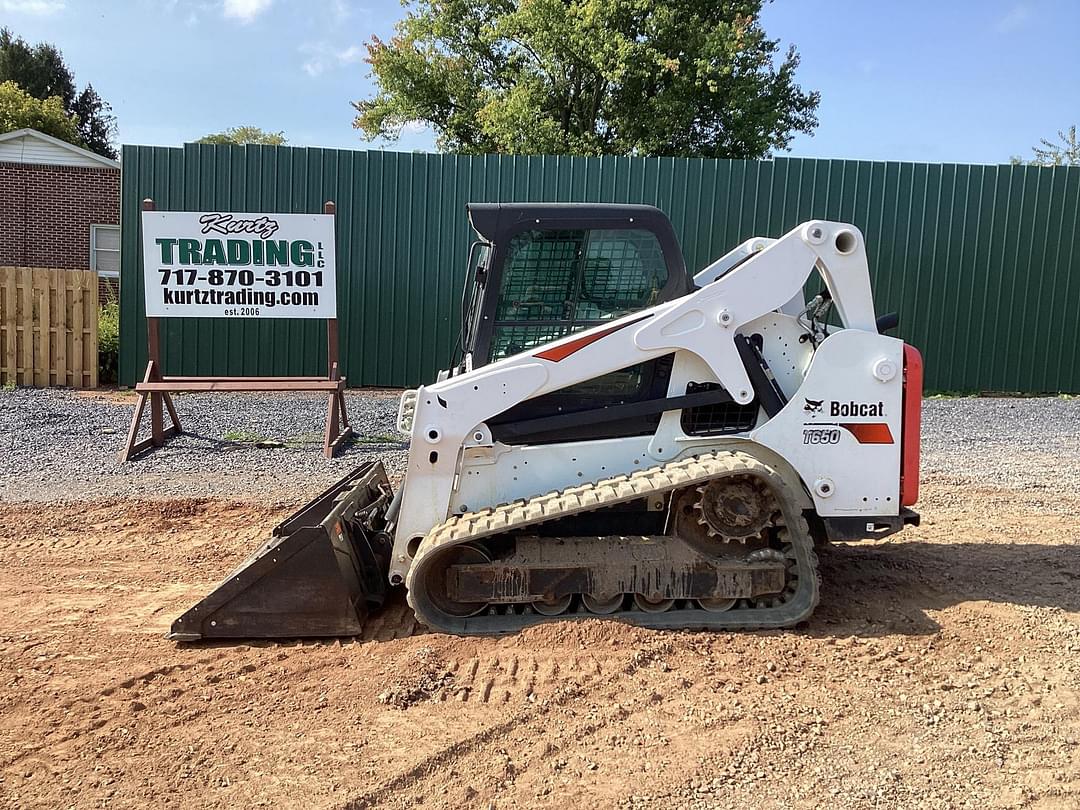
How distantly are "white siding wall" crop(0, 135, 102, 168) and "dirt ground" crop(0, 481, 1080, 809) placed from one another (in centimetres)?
2206

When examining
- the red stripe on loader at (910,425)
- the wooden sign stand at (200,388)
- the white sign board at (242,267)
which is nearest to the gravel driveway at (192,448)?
the wooden sign stand at (200,388)

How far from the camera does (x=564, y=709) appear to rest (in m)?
3.70

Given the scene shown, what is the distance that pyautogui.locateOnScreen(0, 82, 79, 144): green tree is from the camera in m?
32.0

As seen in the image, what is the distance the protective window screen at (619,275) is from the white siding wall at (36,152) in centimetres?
2321

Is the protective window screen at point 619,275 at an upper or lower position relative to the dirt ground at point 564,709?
upper

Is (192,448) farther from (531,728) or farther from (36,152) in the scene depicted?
(36,152)

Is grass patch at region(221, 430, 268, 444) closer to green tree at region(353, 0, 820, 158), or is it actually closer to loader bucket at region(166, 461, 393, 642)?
loader bucket at region(166, 461, 393, 642)

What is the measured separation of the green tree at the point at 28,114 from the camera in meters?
32.0

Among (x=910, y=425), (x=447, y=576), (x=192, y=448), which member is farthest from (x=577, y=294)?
(x=192, y=448)

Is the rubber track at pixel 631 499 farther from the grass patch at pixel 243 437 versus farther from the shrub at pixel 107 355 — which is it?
the shrub at pixel 107 355

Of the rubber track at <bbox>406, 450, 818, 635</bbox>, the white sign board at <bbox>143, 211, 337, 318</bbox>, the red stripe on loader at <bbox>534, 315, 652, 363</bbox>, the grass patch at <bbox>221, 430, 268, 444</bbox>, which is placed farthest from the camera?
the grass patch at <bbox>221, 430, 268, 444</bbox>

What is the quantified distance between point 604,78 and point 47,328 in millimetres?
16169

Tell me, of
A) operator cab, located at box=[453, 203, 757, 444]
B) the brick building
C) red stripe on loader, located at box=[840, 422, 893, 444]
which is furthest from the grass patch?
the brick building

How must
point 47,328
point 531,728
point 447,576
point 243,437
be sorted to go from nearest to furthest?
point 531,728 < point 447,576 < point 243,437 < point 47,328
